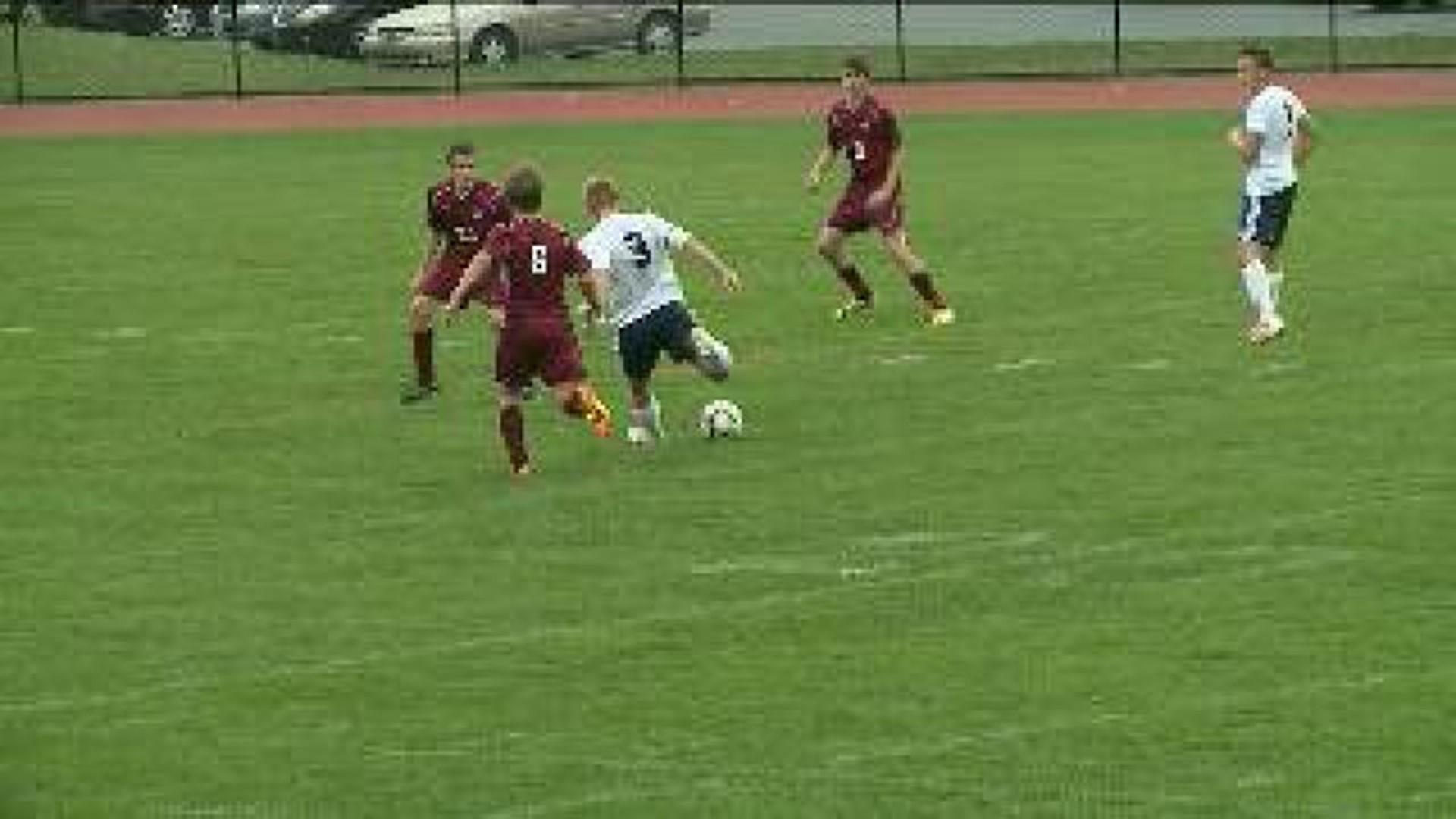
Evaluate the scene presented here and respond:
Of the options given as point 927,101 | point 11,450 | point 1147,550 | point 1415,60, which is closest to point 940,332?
point 11,450

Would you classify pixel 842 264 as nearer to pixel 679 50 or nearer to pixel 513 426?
pixel 513 426

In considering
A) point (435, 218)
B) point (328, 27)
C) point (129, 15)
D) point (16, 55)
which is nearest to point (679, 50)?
point (328, 27)

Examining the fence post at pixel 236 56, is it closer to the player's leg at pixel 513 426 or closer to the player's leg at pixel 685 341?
the player's leg at pixel 685 341

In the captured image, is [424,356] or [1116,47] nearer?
[424,356]

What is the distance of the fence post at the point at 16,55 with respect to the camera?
5584 cm

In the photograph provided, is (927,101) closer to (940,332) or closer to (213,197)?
(213,197)

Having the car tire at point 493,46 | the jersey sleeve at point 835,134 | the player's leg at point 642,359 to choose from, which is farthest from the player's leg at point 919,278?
the car tire at point 493,46

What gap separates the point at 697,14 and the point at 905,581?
43.5m

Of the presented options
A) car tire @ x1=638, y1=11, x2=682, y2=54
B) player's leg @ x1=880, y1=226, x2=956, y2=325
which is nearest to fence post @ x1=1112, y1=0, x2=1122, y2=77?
car tire @ x1=638, y1=11, x2=682, y2=54

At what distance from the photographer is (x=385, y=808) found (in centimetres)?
1452

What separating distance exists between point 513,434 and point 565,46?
38.2m

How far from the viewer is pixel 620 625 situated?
708 inches

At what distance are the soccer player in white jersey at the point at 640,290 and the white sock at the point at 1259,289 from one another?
16.7 feet

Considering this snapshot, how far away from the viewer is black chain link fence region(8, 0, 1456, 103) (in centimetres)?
5753
